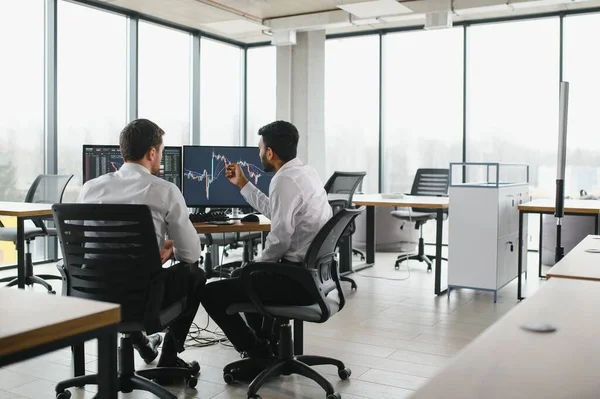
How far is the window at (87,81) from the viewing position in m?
7.09

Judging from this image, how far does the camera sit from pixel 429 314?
15.6ft

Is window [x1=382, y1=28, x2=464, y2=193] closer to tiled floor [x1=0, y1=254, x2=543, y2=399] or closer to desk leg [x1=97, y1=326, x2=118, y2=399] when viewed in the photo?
tiled floor [x1=0, y1=254, x2=543, y2=399]

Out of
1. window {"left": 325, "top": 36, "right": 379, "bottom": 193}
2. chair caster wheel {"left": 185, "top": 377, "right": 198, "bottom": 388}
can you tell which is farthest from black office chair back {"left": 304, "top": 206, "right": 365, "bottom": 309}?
window {"left": 325, "top": 36, "right": 379, "bottom": 193}

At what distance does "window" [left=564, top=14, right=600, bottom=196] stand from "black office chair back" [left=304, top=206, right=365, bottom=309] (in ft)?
19.0

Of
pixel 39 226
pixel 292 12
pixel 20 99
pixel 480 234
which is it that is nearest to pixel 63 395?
pixel 39 226

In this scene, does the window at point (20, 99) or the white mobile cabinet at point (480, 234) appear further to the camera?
the window at point (20, 99)

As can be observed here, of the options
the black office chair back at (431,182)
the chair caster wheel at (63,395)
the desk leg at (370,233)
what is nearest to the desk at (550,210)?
the desk leg at (370,233)

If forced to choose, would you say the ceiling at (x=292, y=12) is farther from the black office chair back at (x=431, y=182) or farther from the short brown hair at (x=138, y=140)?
the short brown hair at (x=138, y=140)

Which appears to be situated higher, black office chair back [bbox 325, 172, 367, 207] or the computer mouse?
black office chair back [bbox 325, 172, 367, 207]

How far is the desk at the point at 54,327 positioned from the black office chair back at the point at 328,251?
139 cm

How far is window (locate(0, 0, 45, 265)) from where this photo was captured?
6.57 meters

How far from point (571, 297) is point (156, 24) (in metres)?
7.43

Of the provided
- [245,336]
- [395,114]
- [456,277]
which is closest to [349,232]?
[456,277]

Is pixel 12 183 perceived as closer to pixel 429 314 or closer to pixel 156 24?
pixel 156 24
